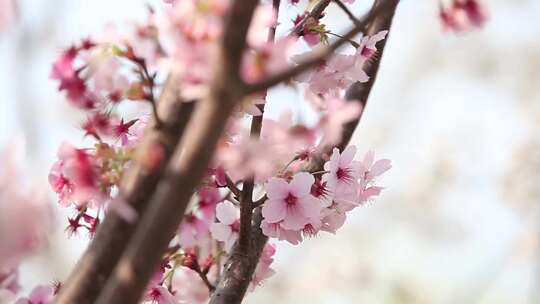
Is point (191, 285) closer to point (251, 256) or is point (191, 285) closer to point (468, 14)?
point (251, 256)

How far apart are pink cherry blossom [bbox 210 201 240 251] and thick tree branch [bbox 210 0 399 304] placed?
0.01 meters

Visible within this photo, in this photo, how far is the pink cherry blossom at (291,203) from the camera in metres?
0.71

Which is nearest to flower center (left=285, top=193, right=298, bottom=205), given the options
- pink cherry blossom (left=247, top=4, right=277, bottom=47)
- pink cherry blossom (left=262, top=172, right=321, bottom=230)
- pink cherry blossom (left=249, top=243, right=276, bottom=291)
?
pink cherry blossom (left=262, top=172, right=321, bottom=230)

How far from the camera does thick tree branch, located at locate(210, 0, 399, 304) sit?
733 millimetres

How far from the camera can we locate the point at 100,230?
48 cm

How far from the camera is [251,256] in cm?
77

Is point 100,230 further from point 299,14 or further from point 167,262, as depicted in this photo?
point 299,14

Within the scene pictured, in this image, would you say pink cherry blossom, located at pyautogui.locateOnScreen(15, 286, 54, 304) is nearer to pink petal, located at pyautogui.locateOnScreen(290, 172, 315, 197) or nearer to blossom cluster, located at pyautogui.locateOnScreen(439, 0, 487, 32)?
pink petal, located at pyautogui.locateOnScreen(290, 172, 315, 197)

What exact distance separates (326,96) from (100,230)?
0.33 metres

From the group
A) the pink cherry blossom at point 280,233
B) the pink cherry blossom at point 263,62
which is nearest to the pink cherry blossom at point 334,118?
the pink cherry blossom at point 263,62

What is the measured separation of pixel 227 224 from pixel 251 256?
42 millimetres

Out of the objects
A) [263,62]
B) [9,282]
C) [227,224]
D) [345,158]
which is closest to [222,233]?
[227,224]

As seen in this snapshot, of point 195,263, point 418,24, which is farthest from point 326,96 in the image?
point 418,24

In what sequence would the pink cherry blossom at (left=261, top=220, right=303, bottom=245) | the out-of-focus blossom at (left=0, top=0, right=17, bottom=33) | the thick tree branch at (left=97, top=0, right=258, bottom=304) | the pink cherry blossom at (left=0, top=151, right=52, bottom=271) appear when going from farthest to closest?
the pink cherry blossom at (left=261, top=220, right=303, bottom=245), the out-of-focus blossom at (left=0, top=0, right=17, bottom=33), the pink cherry blossom at (left=0, top=151, right=52, bottom=271), the thick tree branch at (left=97, top=0, right=258, bottom=304)
